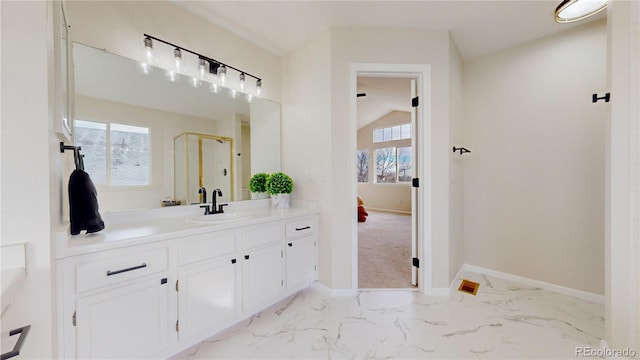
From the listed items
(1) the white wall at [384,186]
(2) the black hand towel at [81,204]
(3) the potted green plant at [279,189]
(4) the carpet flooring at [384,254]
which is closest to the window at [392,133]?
(1) the white wall at [384,186]

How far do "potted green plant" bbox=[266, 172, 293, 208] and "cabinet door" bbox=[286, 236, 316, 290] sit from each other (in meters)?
0.45

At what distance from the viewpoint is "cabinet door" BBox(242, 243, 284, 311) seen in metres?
1.78

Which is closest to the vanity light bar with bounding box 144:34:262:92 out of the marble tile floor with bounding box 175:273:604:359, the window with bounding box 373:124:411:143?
the marble tile floor with bounding box 175:273:604:359

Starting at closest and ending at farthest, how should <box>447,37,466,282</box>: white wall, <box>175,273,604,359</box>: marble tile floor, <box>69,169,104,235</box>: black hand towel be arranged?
1. <box>69,169,104,235</box>: black hand towel
2. <box>175,273,604,359</box>: marble tile floor
3. <box>447,37,466,282</box>: white wall

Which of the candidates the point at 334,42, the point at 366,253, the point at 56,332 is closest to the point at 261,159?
the point at 334,42

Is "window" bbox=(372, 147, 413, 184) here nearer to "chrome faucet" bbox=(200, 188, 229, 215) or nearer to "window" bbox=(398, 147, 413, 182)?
"window" bbox=(398, 147, 413, 182)

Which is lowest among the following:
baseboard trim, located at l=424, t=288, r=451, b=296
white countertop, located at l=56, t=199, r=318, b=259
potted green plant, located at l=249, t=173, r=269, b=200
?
baseboard trim, located at l=424, t=288, r=451, b=296

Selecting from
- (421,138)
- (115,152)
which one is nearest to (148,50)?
(115,152)

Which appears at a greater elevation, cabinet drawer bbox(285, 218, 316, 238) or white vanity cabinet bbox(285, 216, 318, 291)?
cabinet drawer bbox(285, 218, 316, 238)

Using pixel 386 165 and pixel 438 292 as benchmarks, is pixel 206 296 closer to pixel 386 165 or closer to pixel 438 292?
pixel 438 292

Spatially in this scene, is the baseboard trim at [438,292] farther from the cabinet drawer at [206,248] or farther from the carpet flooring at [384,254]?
the cabinet drawer at [206,248]

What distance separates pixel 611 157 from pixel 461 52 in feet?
5.95

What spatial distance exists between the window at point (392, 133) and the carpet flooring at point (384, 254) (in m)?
2.69

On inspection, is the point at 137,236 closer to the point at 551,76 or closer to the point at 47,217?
the point at 47,217
